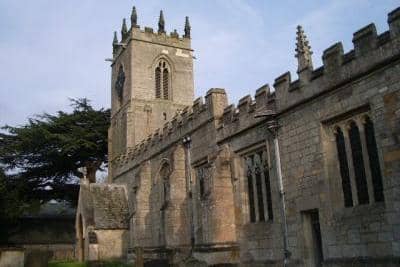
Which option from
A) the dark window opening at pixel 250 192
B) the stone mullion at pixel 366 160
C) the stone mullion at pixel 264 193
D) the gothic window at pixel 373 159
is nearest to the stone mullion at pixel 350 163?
the stone mullion at pixel 366 160

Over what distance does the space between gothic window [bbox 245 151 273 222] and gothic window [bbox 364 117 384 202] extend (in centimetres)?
405

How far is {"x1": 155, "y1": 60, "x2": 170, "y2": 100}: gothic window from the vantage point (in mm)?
32562

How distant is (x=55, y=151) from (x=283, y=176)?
2438 cm

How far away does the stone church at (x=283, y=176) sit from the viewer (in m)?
10.6

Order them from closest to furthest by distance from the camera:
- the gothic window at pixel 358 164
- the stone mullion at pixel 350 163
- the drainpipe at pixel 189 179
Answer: the gothic window at pixel 358 164 → the stone mullion at pixel 350 163 → the drainpipe at pixel 189 179

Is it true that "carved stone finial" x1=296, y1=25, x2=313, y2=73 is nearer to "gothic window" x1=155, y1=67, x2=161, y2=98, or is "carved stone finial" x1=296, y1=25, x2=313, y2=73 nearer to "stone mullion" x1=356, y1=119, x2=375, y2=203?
"stone mullion" x1=356, y1=119, x2=375, y2=203

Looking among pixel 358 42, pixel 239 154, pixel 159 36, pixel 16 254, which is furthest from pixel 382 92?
pixel 159 36

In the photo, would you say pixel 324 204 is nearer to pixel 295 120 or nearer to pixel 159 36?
pixel 295 120

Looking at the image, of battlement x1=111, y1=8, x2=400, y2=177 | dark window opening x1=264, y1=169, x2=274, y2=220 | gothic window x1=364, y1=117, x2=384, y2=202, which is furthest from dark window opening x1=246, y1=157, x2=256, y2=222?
gothic window x1=364, y1=117, x2=384, y2=202

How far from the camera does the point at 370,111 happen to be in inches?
434

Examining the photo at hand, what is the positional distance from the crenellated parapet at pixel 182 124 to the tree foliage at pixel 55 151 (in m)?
7.70

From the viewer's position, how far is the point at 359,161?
11.4m

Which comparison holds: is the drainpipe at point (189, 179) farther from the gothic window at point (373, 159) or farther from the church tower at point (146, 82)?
the church tower at point (146, 82)

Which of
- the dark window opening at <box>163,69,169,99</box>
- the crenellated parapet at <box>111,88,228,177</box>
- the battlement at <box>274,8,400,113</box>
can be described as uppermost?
the dark window opening at <box>163,69,169,99</box>
